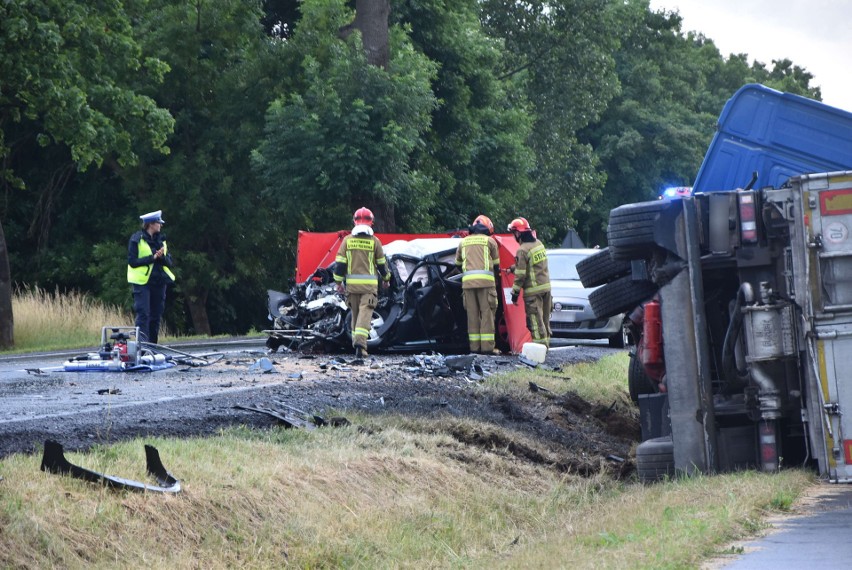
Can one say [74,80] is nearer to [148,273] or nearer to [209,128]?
[209,128]

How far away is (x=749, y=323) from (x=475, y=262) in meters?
8.94

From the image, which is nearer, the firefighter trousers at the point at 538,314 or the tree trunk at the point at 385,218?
the firefighter trousers at the point at 538,314

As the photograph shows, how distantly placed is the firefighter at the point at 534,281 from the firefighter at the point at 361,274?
5.64 feet

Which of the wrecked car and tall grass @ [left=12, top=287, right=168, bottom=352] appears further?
tall grass @ [left=12, top=287, right=168, bottom=352]

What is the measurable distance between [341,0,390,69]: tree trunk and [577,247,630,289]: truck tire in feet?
61.5

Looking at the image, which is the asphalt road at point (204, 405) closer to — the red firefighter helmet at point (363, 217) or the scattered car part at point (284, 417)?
the scattered car part at point (284, 417)

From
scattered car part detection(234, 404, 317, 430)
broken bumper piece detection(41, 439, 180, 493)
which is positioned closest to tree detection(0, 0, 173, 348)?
scattered car part detection(234, 404, 317, 430)

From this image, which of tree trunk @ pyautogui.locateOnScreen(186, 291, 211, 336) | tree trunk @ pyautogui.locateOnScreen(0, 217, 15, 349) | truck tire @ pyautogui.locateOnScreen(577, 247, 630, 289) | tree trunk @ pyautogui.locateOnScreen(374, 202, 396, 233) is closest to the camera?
truck tire @ pyautogui.locateOnScreen(577, 247, 630, 289)

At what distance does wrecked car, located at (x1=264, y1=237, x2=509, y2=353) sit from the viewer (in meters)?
16.8

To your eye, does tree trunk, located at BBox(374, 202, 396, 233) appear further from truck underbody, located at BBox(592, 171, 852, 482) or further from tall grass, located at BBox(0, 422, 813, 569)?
truck underbody, located at BBox(592, 171, 852, 482)

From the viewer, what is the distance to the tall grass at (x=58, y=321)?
83.2 feet

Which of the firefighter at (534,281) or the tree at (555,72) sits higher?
the tree at (555,72)

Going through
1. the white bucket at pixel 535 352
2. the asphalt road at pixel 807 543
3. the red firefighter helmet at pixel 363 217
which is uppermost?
the red firefighter helmet at pixel 363 217

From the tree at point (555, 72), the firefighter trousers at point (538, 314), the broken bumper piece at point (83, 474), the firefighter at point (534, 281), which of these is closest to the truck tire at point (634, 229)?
the broken bumper piece at point (83, 474)
